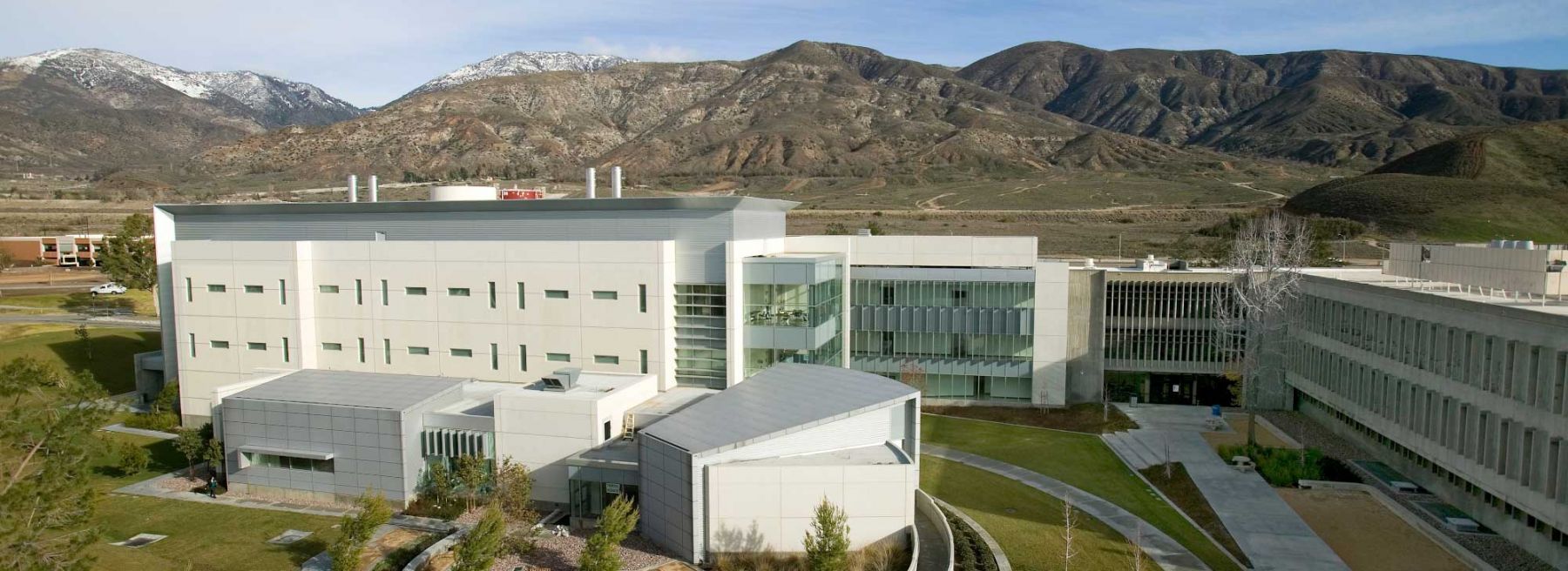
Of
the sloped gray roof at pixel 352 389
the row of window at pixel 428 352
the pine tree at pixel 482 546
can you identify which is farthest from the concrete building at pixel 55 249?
the pine tree at pixel 482 546

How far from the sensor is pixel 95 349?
53.1 meters

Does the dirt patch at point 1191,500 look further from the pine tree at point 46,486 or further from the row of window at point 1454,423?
the pine tree at point 46,486

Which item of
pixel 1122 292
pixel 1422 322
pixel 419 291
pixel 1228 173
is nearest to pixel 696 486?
pixel 419 291

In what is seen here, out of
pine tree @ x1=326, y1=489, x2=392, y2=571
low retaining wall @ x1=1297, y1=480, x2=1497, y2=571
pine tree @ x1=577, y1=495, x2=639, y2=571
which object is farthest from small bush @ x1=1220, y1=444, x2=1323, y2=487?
pine tree @ x1=326, y1=489, x2=392, y2=571

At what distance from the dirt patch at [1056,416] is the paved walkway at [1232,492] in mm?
1049

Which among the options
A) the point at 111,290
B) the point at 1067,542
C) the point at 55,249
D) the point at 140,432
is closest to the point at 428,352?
the point at 140,432

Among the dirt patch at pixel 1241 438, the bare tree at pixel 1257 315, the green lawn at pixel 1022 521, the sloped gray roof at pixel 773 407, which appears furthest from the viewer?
the bare tree at pixel 1257 315

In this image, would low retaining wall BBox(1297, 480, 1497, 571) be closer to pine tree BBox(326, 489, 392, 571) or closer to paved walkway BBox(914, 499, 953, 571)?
paved walkway BBox(914, 499, 953, 571)

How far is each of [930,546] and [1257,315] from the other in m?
23.9

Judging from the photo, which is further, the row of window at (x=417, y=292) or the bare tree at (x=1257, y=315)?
the bare tree at (x=1257, y=315)

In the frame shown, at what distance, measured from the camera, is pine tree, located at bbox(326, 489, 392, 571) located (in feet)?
74.5

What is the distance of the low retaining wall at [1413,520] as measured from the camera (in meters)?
24.4

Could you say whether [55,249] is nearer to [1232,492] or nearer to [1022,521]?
[1022,521]

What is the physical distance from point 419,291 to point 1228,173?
170694 millimetres
